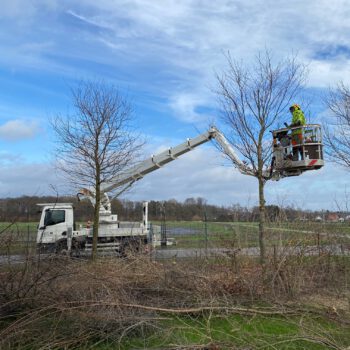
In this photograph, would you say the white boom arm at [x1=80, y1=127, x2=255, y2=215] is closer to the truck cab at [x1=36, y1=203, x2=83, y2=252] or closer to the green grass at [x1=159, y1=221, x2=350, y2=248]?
the truck cab at [x1=36, y1=203, x2=83, y2=252]

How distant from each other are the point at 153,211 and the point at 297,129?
11.3 metres

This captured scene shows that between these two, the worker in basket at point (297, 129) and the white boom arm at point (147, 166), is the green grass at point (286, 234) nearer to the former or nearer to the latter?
the worker in basket at point (297, 129)

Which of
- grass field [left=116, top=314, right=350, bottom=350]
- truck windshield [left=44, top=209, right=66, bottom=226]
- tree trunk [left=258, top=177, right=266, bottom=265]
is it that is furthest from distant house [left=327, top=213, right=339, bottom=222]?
truck windshield [left=44, top=209, right=66, bottom=226]

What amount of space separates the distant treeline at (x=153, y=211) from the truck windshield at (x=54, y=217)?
561 millimetres

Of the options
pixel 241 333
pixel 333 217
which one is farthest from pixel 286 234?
pixel 241 333

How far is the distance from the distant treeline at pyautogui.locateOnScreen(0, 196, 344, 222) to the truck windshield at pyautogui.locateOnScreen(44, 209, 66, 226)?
1.84 feet

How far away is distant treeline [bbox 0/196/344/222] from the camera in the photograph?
28.2 ft

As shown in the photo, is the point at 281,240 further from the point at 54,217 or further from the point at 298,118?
the point at 54,217

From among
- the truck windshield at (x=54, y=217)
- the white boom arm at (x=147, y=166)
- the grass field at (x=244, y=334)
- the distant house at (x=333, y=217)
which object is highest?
the white boom arm at (x=147, y=166)

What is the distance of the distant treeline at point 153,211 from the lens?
8.61m

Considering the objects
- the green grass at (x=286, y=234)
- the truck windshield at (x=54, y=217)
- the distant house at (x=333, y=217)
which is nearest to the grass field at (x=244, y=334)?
the green grass at (x=286, y=234)

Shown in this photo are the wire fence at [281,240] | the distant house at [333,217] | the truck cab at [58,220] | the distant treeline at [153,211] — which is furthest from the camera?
the truck cab at [58,220]

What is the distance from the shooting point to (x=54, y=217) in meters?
19.9

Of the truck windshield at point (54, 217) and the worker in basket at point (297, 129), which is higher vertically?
the worker in basket at point (297, 129)
